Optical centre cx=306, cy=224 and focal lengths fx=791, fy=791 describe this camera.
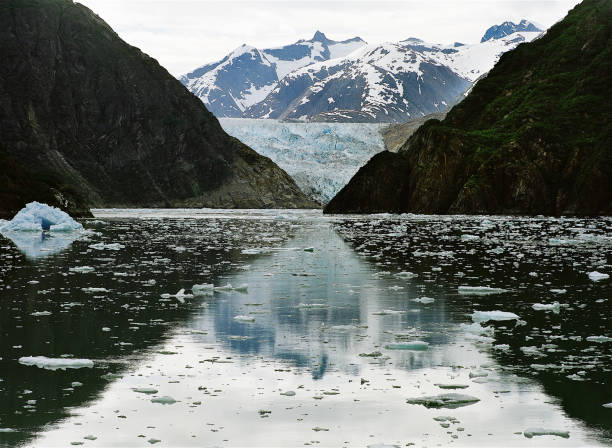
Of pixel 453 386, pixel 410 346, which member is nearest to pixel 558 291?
pixel 410 346

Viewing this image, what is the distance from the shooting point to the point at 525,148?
388ft

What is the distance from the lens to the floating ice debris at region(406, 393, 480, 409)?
10.1 m

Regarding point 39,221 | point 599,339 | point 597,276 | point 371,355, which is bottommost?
point 371,355

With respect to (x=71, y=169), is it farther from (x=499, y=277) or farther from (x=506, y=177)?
(x=499, y=277)

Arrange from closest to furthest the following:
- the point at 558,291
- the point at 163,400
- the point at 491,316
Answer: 1. the point at 163,400
2. the point at 491,316
3. the point at 558,291

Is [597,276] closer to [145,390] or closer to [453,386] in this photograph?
[453,386]

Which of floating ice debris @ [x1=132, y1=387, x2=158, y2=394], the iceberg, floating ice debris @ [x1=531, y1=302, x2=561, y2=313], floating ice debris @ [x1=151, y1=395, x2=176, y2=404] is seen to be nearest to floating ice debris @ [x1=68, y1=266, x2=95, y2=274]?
floating ice debris @ [x1=531, y1=302, x2=561, y2=313]

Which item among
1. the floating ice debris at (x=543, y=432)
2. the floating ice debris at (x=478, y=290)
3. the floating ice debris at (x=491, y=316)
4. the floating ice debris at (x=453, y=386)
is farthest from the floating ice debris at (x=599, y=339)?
the floating ice debris at (x=478, y=290)

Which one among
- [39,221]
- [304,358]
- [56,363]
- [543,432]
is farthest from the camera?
[39,221]

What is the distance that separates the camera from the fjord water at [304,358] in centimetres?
917

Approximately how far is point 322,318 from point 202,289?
538 cm

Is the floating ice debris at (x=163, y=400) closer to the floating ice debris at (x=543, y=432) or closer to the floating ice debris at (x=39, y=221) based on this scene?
the floating ice debris at (x=543, y=432)

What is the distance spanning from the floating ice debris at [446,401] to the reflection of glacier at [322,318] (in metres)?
1.72

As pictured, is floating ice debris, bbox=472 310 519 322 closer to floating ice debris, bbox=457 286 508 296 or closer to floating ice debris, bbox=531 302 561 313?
floating ice debris, bbox=531 302 561 313
